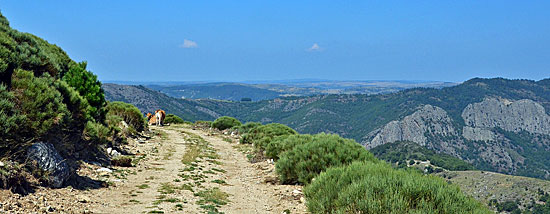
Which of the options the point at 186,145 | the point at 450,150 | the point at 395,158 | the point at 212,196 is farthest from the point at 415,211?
the point at 450,150

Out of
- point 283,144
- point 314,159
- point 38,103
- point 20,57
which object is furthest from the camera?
point 283,144

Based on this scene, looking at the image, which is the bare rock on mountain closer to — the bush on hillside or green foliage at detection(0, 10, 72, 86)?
green foliage at detection(0, 10, 72, 86)

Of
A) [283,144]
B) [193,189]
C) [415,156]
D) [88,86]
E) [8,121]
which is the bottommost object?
[415,156]

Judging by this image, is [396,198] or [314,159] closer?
[396,198]

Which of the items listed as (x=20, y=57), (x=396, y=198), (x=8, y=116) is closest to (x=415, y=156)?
(x=396, y=198)

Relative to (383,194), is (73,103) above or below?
above

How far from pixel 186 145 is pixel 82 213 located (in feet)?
53.8

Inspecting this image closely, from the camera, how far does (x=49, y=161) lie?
8.55 meters

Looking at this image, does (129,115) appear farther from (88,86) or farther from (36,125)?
(36,125)

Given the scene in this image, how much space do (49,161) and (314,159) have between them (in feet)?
26.6

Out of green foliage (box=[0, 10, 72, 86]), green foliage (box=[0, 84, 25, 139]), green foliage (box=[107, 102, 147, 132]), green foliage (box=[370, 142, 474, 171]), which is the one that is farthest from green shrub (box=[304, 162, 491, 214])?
green foliage (box=[370, 142, 474, 171])

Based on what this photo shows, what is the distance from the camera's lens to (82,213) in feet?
24.4

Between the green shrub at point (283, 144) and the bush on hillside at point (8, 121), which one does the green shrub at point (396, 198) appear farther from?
the green shrub at point (283, 144)

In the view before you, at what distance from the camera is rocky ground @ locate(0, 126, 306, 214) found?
7797 millimetres
